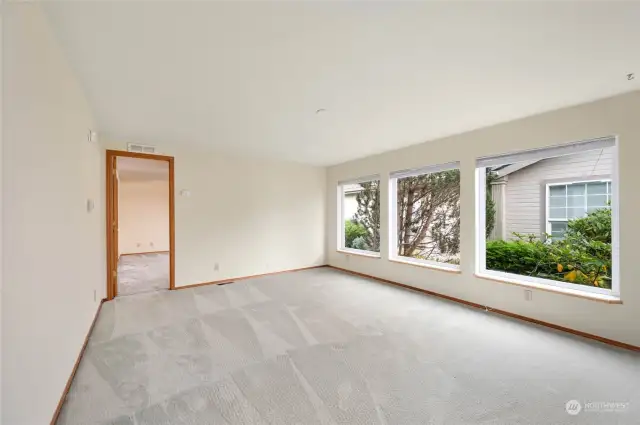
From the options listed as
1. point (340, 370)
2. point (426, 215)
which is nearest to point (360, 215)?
point (426, 215)

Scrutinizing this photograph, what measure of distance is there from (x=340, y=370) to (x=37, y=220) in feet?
6.84

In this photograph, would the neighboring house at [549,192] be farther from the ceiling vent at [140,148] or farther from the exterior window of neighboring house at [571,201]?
the ceiling vent at [140,148]

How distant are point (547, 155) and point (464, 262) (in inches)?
61.1

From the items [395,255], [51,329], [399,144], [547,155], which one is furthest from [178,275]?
[547,155]

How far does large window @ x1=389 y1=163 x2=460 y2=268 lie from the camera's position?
4082mm

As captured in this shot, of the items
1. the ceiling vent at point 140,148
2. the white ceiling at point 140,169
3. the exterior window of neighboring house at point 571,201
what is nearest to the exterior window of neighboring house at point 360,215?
the exterior window of neighboring house at point 571,201

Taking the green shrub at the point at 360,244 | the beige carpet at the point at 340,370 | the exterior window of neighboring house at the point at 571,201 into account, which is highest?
the exterior window of neighboring house at the point at 571,201

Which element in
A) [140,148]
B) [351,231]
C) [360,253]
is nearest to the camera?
[140,148]

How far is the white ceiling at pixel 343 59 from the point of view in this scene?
150cm

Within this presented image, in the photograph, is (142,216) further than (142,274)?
Yes

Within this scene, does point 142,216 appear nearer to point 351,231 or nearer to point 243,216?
point 243,216

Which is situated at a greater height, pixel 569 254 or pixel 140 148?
pixel 140 148

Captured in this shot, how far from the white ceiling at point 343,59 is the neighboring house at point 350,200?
8.44 feet

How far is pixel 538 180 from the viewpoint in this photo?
11.1ft
